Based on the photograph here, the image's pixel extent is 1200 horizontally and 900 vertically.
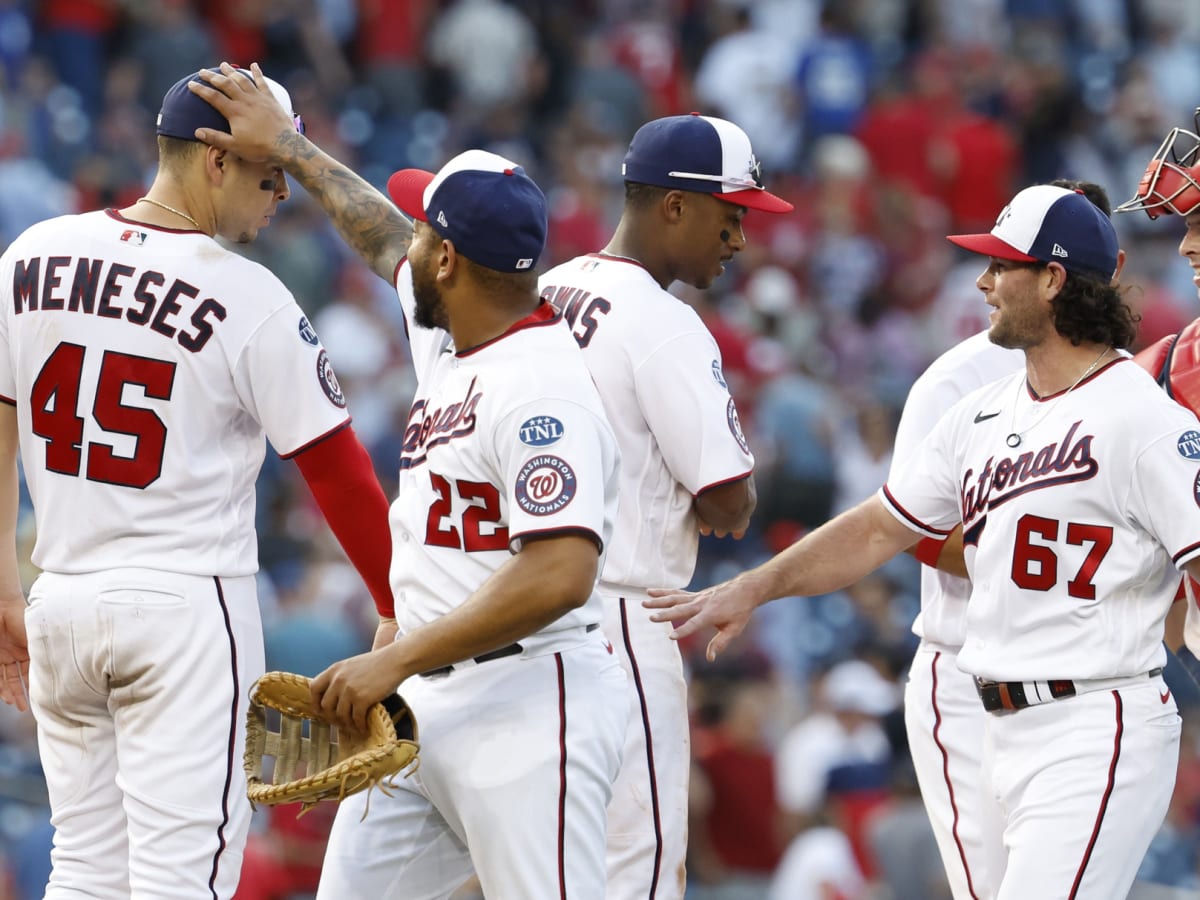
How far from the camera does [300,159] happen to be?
4.93m

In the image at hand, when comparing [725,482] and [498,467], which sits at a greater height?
[498,467]

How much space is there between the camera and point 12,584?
4.89 m

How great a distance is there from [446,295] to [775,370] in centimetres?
818

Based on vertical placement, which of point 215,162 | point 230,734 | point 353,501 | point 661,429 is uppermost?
point 215,162

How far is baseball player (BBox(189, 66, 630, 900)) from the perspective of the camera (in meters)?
3.85

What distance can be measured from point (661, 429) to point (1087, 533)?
1.12m

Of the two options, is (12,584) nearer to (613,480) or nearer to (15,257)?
(15,257)

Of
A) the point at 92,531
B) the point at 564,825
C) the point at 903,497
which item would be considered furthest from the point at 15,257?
the point at 903,497

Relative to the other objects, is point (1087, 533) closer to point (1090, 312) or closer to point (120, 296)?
point (1090, 312)

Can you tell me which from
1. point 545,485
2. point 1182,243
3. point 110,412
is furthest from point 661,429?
point 1182,243

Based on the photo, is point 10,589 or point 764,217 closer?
point 10,589

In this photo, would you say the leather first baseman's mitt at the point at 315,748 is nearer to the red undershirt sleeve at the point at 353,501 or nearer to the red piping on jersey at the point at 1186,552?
the red undershirt sleeve at the point at 353,501

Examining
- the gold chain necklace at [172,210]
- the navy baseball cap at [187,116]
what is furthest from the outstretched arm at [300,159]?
the gold chain necklace at [172,210]

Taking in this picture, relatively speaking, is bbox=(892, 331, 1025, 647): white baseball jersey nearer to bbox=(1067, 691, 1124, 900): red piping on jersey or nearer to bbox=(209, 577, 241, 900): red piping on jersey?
bbox=(1067, 691, 1124, 900): red piping on jersey
